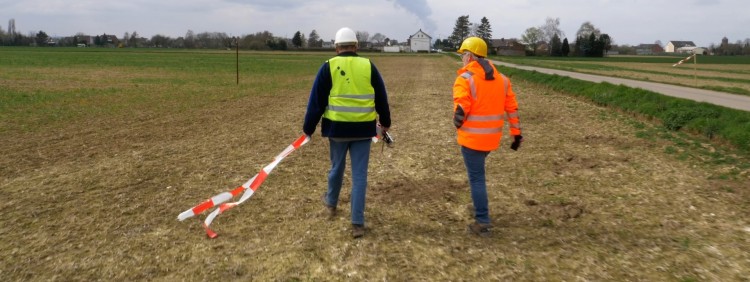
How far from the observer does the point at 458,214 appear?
213 inches

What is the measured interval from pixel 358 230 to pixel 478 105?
1.56 metres

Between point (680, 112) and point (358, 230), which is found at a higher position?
point (680, 112)

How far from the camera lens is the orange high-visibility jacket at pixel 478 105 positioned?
175 inches

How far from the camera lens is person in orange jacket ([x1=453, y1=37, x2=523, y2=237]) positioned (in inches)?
175

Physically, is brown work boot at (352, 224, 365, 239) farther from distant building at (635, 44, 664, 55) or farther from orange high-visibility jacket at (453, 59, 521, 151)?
distant building at (635, 44, 664, 55)

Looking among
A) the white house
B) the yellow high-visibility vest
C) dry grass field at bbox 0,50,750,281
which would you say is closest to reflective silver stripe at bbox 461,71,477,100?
the yellow high-visibility vest

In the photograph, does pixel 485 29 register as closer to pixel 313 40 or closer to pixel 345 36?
pixel 313 40

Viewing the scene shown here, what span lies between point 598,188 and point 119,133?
8734 millimetres

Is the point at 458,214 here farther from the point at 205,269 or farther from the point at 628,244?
the point at 205,269

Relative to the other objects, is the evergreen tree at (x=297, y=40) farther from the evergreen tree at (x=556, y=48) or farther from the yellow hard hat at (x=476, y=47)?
the yellow hard hat at (x=476, y=47)

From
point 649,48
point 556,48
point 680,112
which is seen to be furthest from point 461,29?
point 680,112

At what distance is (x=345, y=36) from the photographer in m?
4.54

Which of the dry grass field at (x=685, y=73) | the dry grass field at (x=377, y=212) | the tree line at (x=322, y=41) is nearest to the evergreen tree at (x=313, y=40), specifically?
the tree line at (x=322, y=41)

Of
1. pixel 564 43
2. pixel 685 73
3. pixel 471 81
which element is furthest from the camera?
pixel 564 43
